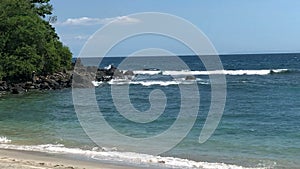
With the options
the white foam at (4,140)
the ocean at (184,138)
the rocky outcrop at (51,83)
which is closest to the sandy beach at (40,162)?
the ocean at (184,138)

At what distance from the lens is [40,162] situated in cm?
1251

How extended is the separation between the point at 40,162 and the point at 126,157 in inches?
98.4

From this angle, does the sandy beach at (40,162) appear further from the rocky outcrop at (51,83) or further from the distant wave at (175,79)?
the distant wave at (175,79)

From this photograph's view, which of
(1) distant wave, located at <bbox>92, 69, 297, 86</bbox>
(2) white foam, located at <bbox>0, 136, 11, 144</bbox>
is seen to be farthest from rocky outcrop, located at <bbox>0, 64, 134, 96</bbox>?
(2) white foam, located at <bbox>0, 136, 11, 144</bbox>

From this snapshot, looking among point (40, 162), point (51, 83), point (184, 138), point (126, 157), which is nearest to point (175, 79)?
point (51, 83)

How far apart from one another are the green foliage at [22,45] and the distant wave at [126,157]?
30.2 meters

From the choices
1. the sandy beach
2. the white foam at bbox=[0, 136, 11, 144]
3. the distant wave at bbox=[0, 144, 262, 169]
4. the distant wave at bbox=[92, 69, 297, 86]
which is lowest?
the white foam at bbox=[0, 136, 11, 144]

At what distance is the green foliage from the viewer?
44844 millimetres

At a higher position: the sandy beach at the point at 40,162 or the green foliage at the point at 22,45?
the green foliage at the point at 22,45

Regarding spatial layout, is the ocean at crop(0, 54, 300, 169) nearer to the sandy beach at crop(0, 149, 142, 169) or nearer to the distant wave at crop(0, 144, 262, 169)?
the distant wave at crop(0, 144, 262, 169)

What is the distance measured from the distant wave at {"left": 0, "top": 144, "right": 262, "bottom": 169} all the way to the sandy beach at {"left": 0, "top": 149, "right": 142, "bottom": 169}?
0.75 meters

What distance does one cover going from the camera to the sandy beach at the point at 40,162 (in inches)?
463

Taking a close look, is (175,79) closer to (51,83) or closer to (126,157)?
(51,83)

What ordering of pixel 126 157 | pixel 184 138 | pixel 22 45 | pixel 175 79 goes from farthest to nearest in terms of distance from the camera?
pixel 175 79 < pixel 22 45 < pixel 184 138 < pixel 126 157
